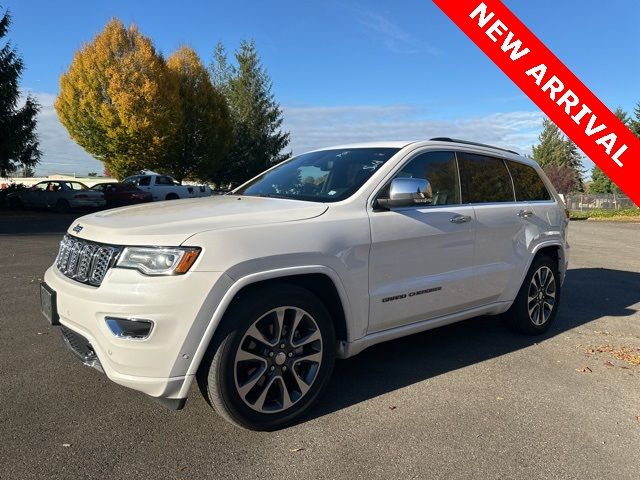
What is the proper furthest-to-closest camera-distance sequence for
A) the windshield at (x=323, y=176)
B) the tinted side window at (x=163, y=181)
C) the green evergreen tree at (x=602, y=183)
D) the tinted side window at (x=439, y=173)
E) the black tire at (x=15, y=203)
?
the green evergreen tree at (x=602, y=183)
the tinted side window at (x=163, y=181)
the black tire at (x=15, y=203)
the tinted side window at (x=439, y=173)
the windshield at (x=323, y=176)

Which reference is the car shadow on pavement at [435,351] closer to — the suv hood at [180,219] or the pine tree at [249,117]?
the suv hood at [180,219]

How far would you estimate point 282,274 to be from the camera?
3.15 metres

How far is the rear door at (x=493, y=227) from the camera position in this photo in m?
4.51

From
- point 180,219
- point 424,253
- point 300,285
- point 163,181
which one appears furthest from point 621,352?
point 163,181

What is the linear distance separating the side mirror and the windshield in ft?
0.85

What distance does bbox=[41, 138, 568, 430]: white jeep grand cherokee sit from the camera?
114 inches

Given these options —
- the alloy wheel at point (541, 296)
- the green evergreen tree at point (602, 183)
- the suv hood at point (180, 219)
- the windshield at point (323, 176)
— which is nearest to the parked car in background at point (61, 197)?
the windshield at point (323, 176)

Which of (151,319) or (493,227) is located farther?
(493,227)

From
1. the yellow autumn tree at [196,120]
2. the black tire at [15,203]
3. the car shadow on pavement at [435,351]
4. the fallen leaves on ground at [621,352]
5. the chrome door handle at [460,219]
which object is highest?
the yellow autumn tree at [196,120]

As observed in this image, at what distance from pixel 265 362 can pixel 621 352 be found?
140 inches

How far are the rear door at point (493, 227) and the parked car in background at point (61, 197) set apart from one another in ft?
75.1

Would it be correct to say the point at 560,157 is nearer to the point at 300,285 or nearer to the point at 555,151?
the point at 555,151

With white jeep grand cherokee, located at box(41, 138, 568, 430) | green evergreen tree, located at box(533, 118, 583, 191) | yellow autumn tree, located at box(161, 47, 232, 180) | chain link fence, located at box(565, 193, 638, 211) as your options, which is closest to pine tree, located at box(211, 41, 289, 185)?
yellow autumn tree, located at box(161, 47, 232, 180)

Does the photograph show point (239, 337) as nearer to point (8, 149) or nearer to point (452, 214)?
point (452, 214)
